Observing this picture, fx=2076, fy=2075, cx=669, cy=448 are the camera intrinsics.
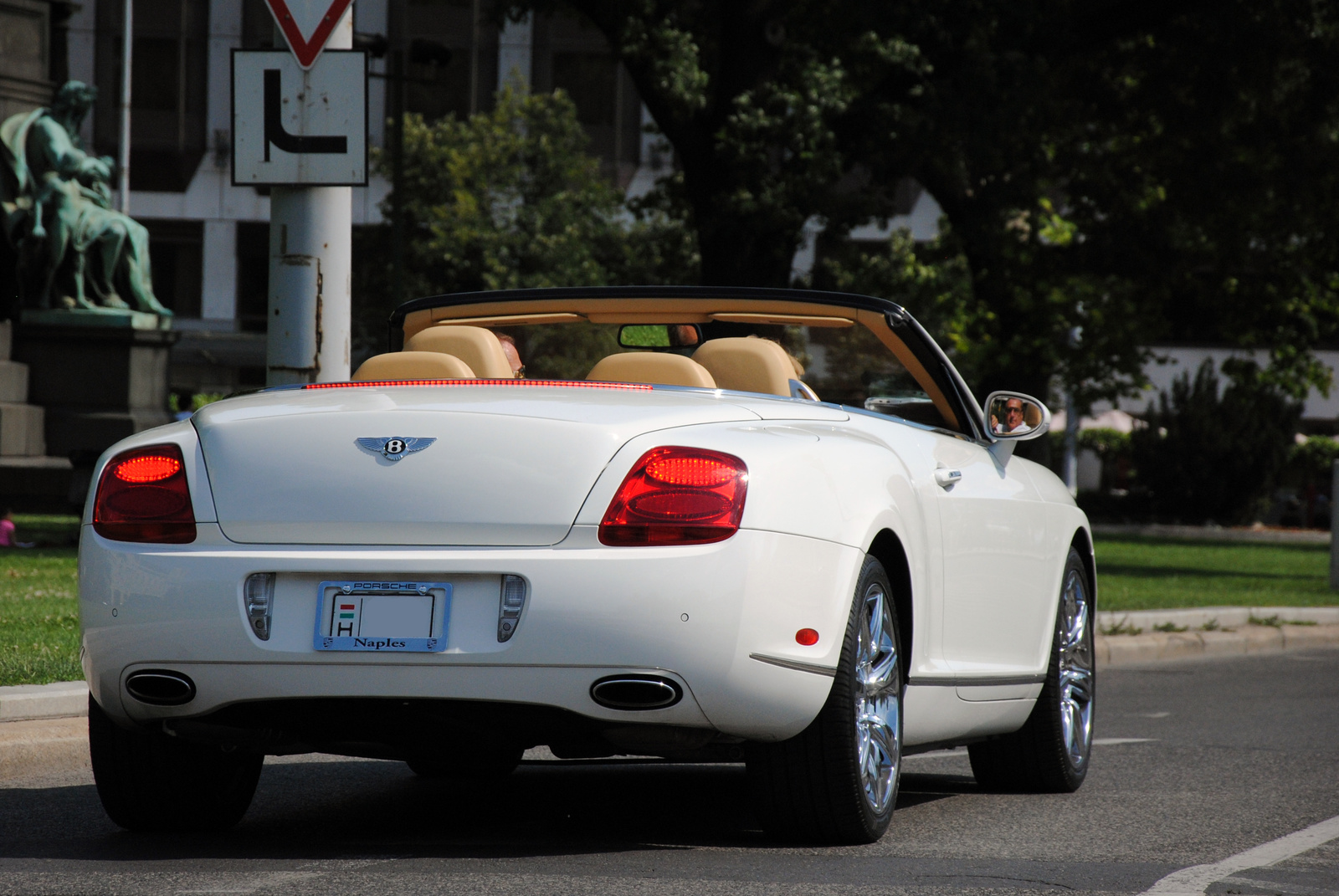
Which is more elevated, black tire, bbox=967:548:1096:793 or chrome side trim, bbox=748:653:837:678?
chrome side trim, bbox=748:653:837:678

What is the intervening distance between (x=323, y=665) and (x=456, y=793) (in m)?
1.92

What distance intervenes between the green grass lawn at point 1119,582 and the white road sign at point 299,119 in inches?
83.1

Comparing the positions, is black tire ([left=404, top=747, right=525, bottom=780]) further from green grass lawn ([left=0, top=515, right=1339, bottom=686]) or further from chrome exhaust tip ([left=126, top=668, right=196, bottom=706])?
green grass lawn ([left=0, top=515, right=1339, bottom=686])

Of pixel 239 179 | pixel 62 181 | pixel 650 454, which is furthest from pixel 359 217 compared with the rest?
pixel 650 454

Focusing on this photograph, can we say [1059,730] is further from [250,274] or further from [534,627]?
[250,274]

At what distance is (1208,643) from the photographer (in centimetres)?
1423

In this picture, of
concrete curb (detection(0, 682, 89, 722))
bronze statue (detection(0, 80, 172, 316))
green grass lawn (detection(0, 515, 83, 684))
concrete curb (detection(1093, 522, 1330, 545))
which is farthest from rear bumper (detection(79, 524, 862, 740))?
concrete curb (detection(1093, 522, 1330, 545))

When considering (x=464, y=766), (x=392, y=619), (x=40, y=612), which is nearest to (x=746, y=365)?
(x=392, y=619)

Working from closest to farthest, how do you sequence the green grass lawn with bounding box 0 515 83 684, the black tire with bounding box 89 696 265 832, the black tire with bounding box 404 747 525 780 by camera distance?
the black tire with bounding box 89 696 265 832 < the black tire with bounding box 404 747 525 780 < the green grass lawn with bounding box 0 515 83 684

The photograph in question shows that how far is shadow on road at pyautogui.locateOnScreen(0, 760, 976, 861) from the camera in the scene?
5.14m

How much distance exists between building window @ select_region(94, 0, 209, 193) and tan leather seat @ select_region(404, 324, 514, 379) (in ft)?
183

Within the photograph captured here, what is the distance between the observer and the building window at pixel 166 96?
196 feet

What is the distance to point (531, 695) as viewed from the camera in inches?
179

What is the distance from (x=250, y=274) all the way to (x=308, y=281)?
53468 mm
